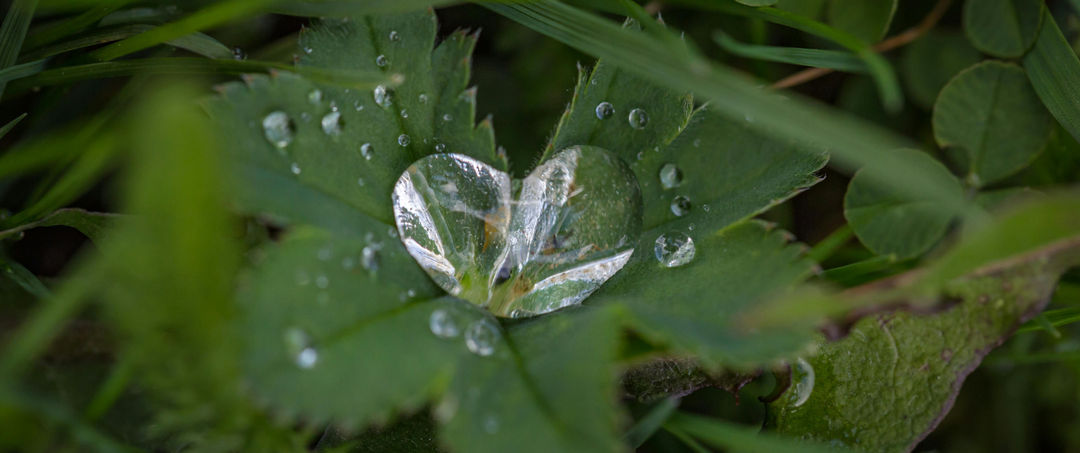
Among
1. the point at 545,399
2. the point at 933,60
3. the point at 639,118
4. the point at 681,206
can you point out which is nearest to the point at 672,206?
the point at 681,206

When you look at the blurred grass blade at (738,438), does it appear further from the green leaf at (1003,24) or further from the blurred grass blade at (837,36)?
the green leaf at (1003,24)

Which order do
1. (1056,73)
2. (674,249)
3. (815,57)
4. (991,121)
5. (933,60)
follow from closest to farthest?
(674,249) → (815,57) → (1056,73) → (991,121) → (933,60)

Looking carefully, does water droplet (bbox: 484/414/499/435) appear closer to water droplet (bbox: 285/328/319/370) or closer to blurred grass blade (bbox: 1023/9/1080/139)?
water droplet (bbox: 285/328/319/370)

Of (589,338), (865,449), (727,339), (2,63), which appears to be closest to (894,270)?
(865,449)

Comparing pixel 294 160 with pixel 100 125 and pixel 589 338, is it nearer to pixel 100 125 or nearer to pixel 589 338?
pixel 589 338

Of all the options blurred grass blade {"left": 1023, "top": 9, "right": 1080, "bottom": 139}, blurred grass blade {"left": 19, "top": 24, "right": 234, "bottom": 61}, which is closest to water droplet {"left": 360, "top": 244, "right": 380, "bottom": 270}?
blurred grass blade {"left": 19, "top": 24, "right": 234, "bottom": 61}

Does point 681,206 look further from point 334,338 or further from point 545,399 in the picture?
point 334,338
